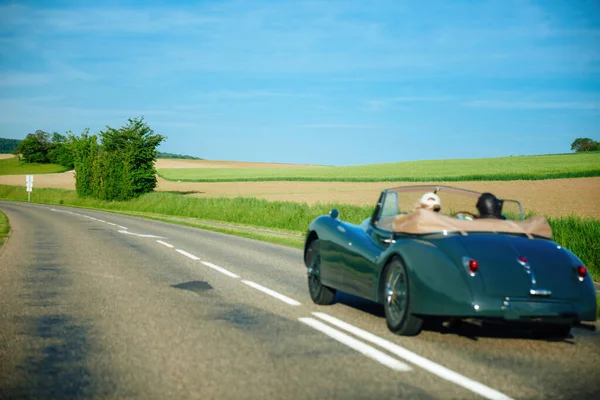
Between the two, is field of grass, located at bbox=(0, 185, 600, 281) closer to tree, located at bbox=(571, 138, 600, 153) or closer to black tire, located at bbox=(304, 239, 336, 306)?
black tire, located at bbox=(304, 239, 336, 306)

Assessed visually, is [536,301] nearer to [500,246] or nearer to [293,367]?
[500,246]

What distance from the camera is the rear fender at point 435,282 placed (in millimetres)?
6281

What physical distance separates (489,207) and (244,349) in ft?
9.84

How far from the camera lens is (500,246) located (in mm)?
6613

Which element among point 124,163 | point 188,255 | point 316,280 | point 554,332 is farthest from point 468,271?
point 124,163

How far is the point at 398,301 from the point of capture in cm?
701

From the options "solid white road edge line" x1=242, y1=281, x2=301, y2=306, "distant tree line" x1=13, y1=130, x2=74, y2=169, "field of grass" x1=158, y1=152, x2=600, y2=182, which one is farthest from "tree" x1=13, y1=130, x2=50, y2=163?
"solid white road edge line" x1=242, y1=281, x2=301, y2=306

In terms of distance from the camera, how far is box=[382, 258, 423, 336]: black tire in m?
6.78

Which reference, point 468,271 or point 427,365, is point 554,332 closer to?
point 468,271

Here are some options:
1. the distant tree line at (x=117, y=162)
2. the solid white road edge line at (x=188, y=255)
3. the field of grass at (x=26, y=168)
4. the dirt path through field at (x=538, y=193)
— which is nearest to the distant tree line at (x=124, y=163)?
the distant tree line at (x=117, y=162)

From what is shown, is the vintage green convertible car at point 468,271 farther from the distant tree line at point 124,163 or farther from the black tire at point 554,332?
the distant tree line at point 124,163

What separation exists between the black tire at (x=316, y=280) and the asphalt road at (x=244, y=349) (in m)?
0.16

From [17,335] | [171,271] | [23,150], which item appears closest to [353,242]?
[17,335]

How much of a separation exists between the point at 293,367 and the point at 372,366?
616 mm
